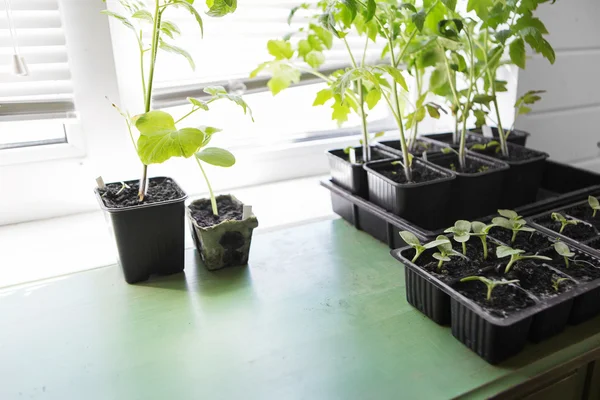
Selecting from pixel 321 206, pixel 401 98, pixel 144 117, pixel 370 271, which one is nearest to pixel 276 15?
pixel 401 98

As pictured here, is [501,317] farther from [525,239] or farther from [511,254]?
[525,239]

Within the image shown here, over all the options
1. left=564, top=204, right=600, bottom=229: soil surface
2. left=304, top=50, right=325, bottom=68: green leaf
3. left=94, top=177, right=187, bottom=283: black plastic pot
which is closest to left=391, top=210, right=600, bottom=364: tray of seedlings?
left=564, top=204, right=600, bottom=229: soil surface

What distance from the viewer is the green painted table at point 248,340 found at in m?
0.73

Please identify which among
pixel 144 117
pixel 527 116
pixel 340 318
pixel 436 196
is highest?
pixel 144 117

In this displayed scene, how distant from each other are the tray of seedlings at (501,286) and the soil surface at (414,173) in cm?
22

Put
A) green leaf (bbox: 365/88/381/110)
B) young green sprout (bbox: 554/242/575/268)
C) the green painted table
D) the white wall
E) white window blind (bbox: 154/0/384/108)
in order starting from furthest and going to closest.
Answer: the white wall → white window blind (bbox: 154/0/384/108) → green leaf (bbox: 365/88/381/110) → young green sprout (bbox: 554/242/575/268) → the green painted table

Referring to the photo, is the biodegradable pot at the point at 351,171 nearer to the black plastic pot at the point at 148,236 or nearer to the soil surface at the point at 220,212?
the soil surface at the point at 220,212

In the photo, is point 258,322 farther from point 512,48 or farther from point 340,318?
point 512,48

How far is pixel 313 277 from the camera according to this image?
3.36ft

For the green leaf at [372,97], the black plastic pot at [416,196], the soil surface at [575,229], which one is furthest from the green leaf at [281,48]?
the soil surface at [575,229]

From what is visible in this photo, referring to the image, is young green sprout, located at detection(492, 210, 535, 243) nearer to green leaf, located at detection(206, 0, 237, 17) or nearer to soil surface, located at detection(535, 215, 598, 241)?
soil surface, located at detection(535, 215, 598, 241)

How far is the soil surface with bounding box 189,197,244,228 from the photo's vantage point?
41.0 inches

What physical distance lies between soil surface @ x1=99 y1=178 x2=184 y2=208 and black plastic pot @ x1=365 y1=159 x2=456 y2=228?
45cm

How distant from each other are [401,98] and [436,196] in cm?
43
